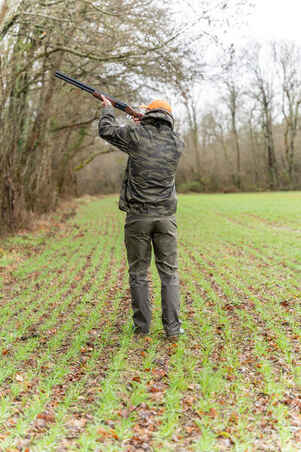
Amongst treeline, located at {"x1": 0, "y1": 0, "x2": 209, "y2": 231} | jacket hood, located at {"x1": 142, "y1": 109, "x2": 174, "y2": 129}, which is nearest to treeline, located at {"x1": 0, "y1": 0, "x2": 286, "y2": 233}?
treeline, located at {"x1": 0, "y1": 0, "x2": 209, "y2": 231}

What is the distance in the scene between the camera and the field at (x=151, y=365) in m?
3.03

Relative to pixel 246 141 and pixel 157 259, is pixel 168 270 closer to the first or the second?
pixel 157 259

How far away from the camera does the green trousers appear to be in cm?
468

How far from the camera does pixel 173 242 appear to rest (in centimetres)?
483

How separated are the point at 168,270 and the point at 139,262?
13.9 inches

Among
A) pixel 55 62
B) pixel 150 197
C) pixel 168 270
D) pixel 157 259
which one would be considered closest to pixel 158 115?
pixel 150 197

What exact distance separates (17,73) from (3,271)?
20.4ft

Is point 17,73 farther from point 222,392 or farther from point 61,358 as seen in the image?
point 222,392

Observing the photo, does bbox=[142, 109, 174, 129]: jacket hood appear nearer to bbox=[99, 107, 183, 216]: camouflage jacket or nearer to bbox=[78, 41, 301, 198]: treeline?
bbox=[99, 107, 183, 216]: camouflage jacket

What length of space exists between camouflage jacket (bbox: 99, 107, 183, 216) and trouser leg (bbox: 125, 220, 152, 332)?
208 mm

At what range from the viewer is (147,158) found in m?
4.64

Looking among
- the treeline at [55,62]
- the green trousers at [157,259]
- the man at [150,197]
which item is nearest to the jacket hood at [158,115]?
the man at [150,197]

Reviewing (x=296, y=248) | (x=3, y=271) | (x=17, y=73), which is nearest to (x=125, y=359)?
(x=3, y=271)

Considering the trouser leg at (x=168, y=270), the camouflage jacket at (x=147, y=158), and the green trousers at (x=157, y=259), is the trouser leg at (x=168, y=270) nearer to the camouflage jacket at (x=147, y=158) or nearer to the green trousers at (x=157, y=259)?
the green trousers at (x=157, y=259)
